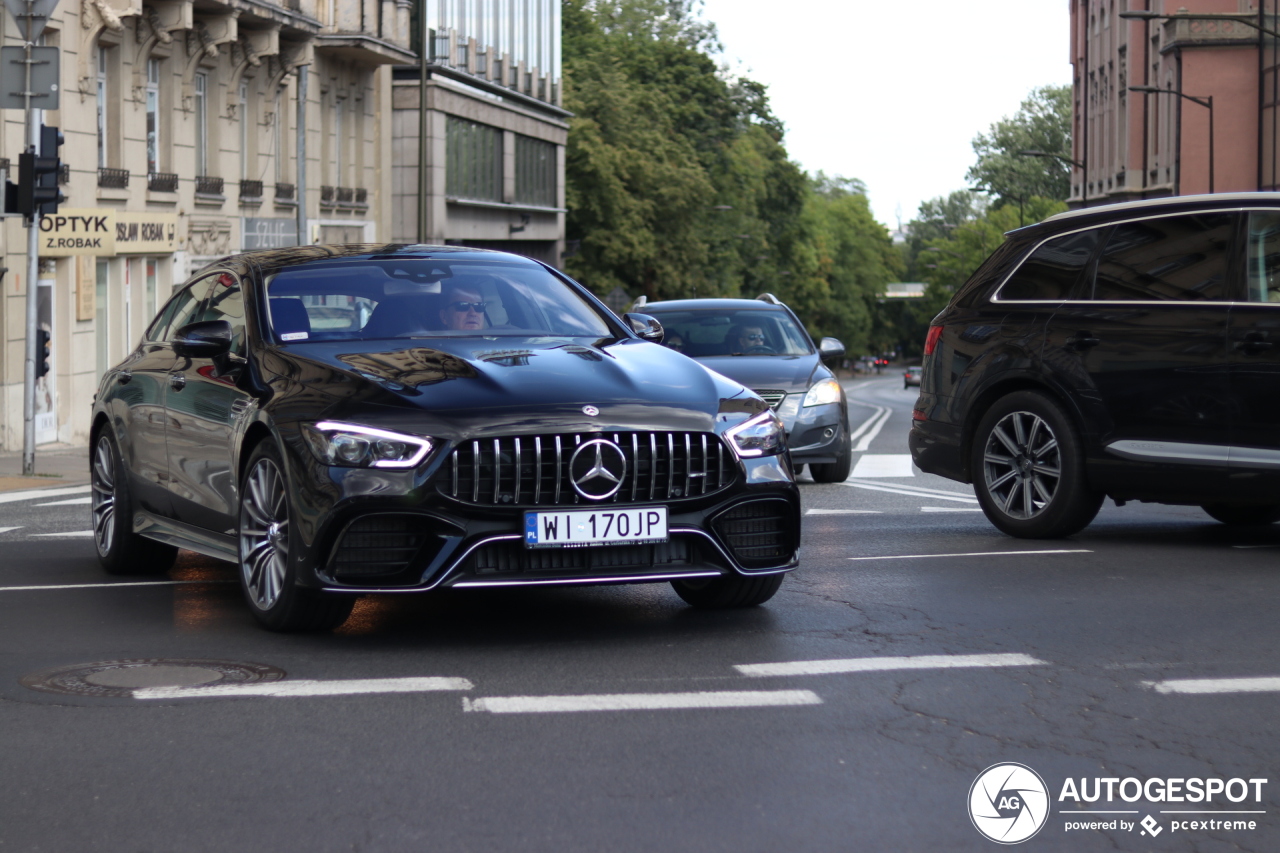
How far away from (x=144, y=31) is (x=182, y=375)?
22730mm

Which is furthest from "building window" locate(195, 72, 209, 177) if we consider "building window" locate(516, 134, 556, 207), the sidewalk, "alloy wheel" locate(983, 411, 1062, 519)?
"alloy wheel" locate(983, 411, 1062, 519)

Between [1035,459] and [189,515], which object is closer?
[189,515]

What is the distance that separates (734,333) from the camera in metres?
16.7

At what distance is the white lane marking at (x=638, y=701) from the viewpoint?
598 centimetres

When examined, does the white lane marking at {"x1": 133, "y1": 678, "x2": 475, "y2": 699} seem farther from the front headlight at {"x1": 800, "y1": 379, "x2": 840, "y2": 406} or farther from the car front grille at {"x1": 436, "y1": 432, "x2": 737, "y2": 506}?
the front headlight at {"x1": 800, "y1": 379, "x2": 840, "y2": 406}

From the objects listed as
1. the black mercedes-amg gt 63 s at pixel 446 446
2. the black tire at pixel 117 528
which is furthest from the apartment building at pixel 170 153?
the black mercedes-amg gt 63 s at pixel 446 446

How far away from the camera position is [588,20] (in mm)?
82188

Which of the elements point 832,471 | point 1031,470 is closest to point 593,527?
point 1031,470

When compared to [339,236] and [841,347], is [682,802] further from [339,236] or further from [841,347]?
[339,236]

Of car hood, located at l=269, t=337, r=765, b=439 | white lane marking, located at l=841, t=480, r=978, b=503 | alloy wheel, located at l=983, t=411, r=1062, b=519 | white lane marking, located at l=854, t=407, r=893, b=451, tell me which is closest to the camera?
car hood, located at l=269, t=337, r=765, b=439

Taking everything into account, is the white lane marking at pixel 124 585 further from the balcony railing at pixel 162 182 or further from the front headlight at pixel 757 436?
the balcony railing at pixel 162 182

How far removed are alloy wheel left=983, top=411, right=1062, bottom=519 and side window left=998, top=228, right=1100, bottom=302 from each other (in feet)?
2.21

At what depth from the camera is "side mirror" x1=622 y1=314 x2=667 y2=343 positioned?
9055 mm

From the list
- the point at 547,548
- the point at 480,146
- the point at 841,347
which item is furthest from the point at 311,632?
the point at 480,146
